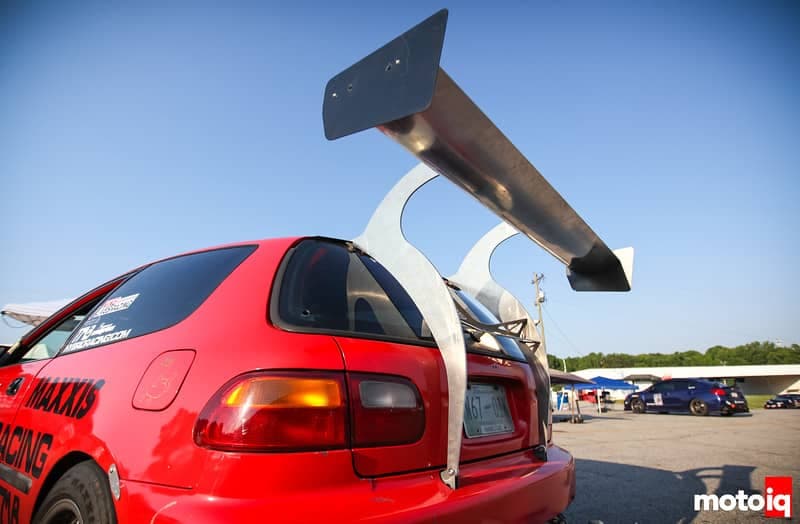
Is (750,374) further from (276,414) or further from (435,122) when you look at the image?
(276,414)

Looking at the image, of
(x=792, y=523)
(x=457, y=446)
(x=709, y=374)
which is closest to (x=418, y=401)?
(x=457, y=446)

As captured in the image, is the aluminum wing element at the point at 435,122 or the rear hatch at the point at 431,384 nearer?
the aluminum wing element at the point at 435,122

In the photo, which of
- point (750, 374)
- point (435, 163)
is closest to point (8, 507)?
point (435, 163)

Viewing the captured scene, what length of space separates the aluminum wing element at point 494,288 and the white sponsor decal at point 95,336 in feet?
5.73

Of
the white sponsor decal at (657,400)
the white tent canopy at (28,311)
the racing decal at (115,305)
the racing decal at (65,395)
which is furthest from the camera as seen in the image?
the white sponsor decal at (657,400)

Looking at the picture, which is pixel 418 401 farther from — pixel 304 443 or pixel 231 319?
pixel 231 319

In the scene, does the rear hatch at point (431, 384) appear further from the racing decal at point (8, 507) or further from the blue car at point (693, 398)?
the blue car at point (693, 398)

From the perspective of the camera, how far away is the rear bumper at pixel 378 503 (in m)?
1.05

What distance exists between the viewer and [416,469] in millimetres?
1326

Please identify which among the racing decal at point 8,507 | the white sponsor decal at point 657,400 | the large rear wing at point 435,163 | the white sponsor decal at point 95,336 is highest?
the large rear wing at point 435,163

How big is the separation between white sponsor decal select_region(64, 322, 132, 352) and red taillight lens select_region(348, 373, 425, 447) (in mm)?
1108

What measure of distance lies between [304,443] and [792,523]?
3751mm

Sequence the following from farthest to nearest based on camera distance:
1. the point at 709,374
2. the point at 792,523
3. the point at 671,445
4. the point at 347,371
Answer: the point at 709,374
the point at 671,445
the point at 792,523
the point at 347,371

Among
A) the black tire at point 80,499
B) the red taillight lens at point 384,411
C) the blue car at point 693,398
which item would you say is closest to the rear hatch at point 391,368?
the red taillight lens at point 384,411
